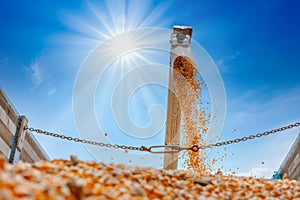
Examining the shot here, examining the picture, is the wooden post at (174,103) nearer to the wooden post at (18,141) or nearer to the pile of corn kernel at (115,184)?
the pile of corn kernel at (115,184)

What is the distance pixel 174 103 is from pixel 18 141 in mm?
1738

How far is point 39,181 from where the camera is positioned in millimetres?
1398

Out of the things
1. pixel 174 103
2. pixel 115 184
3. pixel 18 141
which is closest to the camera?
pixel 115 184

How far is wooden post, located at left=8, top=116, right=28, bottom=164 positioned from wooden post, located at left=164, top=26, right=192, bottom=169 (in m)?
1.55

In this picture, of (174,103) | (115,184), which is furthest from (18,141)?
(115,184)

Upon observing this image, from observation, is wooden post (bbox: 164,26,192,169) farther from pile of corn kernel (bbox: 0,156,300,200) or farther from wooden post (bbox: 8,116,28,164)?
wooden post (bbox: 8,116,28,164)

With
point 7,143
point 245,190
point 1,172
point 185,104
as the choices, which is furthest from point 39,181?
point 185,104

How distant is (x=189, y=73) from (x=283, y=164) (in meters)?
1.69

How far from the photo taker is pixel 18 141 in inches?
136

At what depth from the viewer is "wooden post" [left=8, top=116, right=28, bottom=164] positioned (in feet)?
10.9

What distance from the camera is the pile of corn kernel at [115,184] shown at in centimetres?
126

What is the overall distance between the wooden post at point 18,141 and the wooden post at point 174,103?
1552 millimetres

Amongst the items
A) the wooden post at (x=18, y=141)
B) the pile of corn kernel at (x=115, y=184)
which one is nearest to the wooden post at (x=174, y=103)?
the pile of corn kernel at (x=115, y=184)

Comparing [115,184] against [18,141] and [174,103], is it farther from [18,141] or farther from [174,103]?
[174,103]
